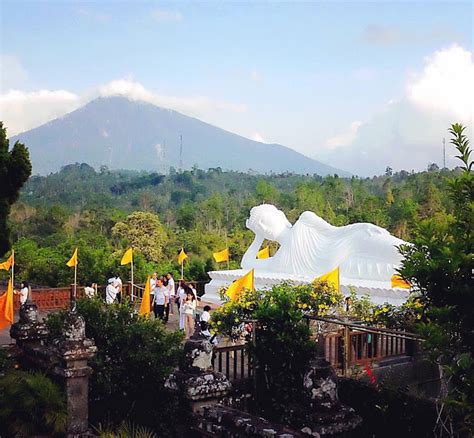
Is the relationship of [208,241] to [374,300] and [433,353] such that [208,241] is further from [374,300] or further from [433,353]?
[433,353]

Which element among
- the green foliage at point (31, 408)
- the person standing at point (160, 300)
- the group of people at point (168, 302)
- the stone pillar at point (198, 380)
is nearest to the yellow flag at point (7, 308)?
the group of people at point (168, 302)

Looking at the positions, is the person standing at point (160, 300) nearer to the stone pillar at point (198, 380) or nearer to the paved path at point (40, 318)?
the paved path at point (40, 318)

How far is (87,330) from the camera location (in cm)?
986

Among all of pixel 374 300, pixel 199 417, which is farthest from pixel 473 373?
pixel 374 300

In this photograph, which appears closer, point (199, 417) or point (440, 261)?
point (440, 261)

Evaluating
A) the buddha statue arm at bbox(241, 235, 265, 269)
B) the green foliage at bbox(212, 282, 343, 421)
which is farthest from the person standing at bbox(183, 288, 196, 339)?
the buddha statue arm at bbox(241, 235, 265, 269)

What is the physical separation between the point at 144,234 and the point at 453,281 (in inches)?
1247

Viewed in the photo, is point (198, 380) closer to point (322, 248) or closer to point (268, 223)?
point (322, 248)

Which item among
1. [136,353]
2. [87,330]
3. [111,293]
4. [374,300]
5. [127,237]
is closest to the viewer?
[136,353]

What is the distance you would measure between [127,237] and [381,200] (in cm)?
2060

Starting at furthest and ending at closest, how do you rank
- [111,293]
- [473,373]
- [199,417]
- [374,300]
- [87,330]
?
[374,300] → [111,293] → [87,330] → [199,417] → [473,373]

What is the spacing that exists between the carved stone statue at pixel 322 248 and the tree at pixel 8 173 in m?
11.5

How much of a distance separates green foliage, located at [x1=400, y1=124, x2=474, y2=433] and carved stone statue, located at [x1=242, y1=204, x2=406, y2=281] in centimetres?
1421

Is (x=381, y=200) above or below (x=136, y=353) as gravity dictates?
above
